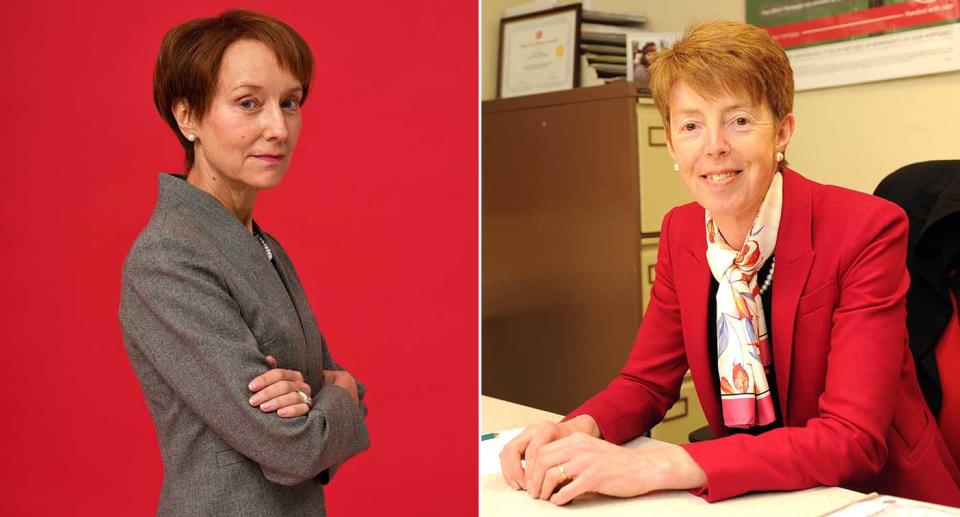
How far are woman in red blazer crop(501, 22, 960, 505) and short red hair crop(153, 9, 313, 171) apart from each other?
504 mm

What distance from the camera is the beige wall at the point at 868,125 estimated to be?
2.22 m

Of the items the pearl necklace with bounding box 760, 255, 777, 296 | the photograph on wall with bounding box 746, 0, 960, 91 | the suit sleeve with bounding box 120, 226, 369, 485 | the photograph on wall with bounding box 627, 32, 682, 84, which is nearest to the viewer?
the suit sleeve with bounding box 120, 226, 369, 485

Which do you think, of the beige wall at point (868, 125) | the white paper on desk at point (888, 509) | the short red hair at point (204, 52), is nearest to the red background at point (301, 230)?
the short red hair at point (204, 52)

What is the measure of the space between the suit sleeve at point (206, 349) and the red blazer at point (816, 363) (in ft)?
1.46

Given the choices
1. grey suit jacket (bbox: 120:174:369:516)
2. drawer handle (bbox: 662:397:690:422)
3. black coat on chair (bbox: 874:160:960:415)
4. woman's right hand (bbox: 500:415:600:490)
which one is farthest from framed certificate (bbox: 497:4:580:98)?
grey suit jacket (bbox: 120:174:369:516)

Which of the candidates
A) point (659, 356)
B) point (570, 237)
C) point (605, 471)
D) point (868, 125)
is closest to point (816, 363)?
point (659, 356)

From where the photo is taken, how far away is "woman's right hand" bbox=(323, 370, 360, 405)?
0.82 meters

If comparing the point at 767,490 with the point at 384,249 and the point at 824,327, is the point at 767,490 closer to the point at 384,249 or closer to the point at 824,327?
the point at 824,327

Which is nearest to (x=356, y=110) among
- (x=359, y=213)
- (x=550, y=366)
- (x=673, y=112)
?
(x=359, y=213)

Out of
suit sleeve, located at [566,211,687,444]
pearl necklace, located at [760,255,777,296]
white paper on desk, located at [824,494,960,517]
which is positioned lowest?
white paper on desk, located at [824,494,960,517]

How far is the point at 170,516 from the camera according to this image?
74 cm

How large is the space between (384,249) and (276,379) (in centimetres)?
25

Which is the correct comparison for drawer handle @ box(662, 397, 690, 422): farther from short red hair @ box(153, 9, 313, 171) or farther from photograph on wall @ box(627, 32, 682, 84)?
short red hair @ box(153, 9, 313, 171)

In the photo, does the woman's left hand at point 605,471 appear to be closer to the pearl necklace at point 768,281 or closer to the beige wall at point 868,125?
the pearl necklace at point 768,281
